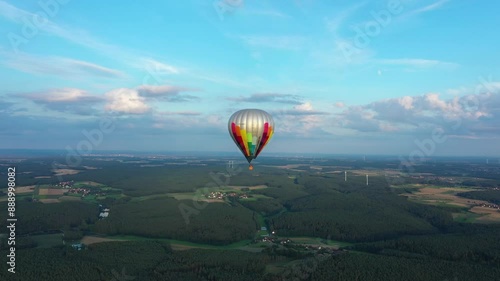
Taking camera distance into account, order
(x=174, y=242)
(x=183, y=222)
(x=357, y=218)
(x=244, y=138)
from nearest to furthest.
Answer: (x=244, y=138) < (x=174, y=242) < (x=183, y=222) < (x=357, y=218)

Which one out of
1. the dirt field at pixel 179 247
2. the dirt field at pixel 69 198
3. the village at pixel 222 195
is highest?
the village at pixel 222 195

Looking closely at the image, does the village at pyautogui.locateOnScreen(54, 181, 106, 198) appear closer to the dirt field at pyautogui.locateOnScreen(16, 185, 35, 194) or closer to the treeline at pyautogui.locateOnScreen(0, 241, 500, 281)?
the dirt field at pyautogui.locateOnScreen(16, 185, 35, 194)

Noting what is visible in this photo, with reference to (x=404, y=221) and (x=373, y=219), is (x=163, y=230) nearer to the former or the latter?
(x=373, y=219)

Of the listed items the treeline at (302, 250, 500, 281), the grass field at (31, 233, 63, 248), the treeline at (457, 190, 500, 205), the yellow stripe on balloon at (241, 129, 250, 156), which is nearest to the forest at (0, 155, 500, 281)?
the treeline at (302, 250, 500, 281)

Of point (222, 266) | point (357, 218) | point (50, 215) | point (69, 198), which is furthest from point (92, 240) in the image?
point (357, 218)

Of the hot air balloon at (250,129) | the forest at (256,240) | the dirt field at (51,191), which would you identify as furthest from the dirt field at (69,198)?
the hot air balloon at (250,129)

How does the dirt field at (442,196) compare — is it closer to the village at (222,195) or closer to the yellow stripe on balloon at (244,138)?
the village at (222,195)

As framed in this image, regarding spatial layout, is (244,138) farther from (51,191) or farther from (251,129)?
(51,191)
